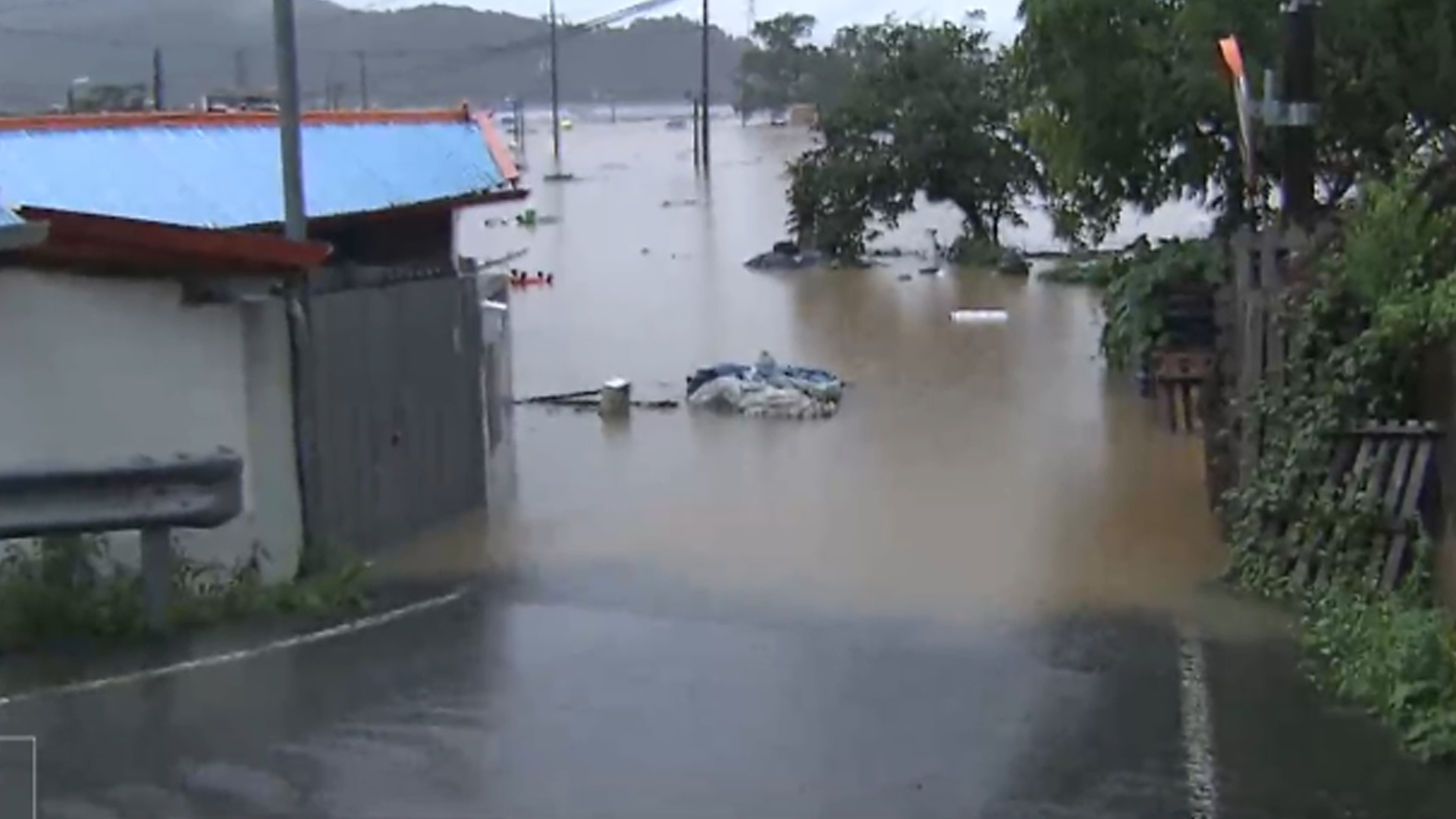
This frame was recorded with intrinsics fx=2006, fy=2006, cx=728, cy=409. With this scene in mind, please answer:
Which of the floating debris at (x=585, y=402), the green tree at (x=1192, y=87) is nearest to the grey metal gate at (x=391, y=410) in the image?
the floating debris at (x=585, y=402)

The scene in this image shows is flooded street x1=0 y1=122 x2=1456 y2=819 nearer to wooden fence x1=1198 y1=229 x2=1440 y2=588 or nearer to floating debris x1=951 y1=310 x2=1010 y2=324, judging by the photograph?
wooden fence x1=1198 y1=229 x2=1440 y2=588

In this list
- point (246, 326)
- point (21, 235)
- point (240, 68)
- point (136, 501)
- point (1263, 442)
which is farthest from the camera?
point (240, 68)

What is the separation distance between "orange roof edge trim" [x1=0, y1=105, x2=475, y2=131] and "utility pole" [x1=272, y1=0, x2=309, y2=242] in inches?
69.0

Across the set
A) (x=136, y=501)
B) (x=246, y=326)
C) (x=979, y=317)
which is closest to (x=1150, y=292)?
(x=979, y=317)

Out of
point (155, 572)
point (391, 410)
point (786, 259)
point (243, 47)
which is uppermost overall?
point (243, 47)

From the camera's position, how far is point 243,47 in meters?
54.7

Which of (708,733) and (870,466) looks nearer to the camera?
(708,733)

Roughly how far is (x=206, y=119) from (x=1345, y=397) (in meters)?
7.98

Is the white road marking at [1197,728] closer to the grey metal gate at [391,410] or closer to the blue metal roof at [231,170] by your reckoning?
the grey metal gate at [391,410]

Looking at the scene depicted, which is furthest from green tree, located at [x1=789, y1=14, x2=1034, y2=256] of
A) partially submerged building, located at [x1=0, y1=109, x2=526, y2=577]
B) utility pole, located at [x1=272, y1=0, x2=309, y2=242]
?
utility pole, located at [x1=272, y1=0, x2=309, y2=242]

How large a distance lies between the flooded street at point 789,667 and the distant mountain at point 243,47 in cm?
2015

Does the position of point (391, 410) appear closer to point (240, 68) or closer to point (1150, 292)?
point (1150, 292)

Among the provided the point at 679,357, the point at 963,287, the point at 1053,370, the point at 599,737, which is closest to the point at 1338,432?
the point at 599,737

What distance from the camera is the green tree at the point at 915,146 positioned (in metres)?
40.3
